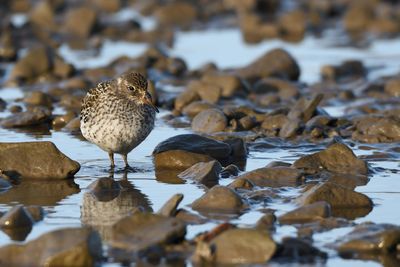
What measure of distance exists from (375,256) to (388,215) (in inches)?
54.2

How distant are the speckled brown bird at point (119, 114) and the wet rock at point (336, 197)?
2.46m

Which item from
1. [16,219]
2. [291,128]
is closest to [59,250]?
[16,219]

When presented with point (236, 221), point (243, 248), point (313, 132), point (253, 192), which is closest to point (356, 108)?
point (313, 132)

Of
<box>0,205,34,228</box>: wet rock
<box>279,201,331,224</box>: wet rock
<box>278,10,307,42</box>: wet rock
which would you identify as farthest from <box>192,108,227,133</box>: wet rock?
<box>278,10,307,42</box>: wet rock

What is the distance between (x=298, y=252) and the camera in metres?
8.00

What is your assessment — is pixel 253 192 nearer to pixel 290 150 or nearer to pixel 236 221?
pixel 236 221

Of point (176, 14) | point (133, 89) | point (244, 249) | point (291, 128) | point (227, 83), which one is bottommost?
point (244, 249)

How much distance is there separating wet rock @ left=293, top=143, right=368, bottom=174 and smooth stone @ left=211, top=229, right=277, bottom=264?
3330 mm

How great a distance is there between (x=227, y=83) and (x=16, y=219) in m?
8.08

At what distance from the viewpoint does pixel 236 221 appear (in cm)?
909

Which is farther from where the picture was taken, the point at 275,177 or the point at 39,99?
the point at 39,99

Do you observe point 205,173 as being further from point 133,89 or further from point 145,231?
point 145,231

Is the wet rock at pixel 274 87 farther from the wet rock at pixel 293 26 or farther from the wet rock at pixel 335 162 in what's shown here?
the wet rock at pixel 293 26

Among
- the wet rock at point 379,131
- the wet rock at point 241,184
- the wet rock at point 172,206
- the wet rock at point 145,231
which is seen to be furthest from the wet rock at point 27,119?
the wet rock at point 145,231
